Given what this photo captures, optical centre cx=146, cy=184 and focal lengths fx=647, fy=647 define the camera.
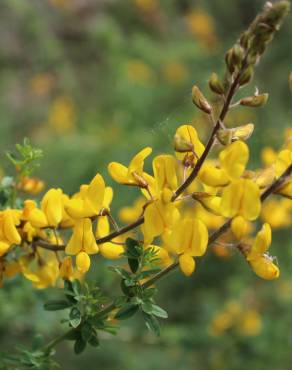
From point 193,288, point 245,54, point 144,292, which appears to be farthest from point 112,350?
point 245,54

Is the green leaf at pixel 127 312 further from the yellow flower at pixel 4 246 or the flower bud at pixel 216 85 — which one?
the flower bud at pixel 216 85

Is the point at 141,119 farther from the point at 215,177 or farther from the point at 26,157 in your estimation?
the point at 215,177

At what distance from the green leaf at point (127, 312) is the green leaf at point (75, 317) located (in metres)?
0.08

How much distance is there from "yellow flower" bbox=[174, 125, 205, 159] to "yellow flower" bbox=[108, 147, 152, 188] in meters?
0.08

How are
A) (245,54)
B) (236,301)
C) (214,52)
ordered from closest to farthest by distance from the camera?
1. (245,54)
2. (236,301)
3. (214,52)

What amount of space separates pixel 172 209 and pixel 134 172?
128 mm

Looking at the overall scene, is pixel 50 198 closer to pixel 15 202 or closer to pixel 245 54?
pixel 15 202

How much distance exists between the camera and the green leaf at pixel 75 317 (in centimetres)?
A: 132

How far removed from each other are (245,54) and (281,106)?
4.42m

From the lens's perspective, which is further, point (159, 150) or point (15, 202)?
point (159, 150)

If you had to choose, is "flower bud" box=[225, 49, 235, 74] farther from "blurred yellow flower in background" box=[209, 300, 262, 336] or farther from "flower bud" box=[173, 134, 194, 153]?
"blurred yellow flower in background" box=[209, 300, 262, 336]

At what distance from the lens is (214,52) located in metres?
6.41

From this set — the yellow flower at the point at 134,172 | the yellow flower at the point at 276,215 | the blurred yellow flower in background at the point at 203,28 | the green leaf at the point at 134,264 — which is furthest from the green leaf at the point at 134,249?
the blurred yellow flower in background at the point at 203,28

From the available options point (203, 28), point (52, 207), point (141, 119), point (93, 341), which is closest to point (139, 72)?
point (141, 119)
